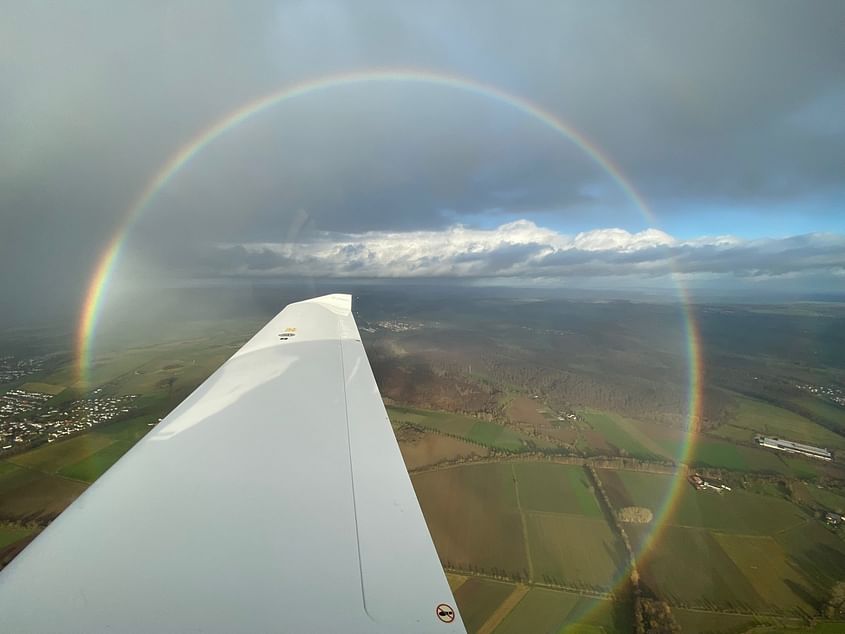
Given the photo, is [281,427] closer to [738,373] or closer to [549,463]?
[549,463]

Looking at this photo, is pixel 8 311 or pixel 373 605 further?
pixel 8 311

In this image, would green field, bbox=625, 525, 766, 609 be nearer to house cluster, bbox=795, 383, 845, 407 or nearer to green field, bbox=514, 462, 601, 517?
green field, bbox=514, 462, 601, 517

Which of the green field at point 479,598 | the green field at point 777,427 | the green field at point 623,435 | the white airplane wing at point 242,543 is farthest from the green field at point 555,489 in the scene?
the green field at point 777,427

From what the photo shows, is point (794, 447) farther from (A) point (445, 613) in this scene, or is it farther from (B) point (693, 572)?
(A) point (445, 613)

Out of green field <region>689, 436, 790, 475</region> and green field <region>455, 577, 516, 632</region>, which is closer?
green field <region>455, 577, 516, 632</region>

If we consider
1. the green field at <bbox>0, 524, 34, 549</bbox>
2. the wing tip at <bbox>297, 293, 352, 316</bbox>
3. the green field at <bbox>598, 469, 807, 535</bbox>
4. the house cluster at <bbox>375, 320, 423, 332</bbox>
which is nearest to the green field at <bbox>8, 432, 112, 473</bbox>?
the green field at <bbox>0, 524, 34, 549</bbox>

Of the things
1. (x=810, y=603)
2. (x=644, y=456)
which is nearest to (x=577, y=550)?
(x=810, y=603)
